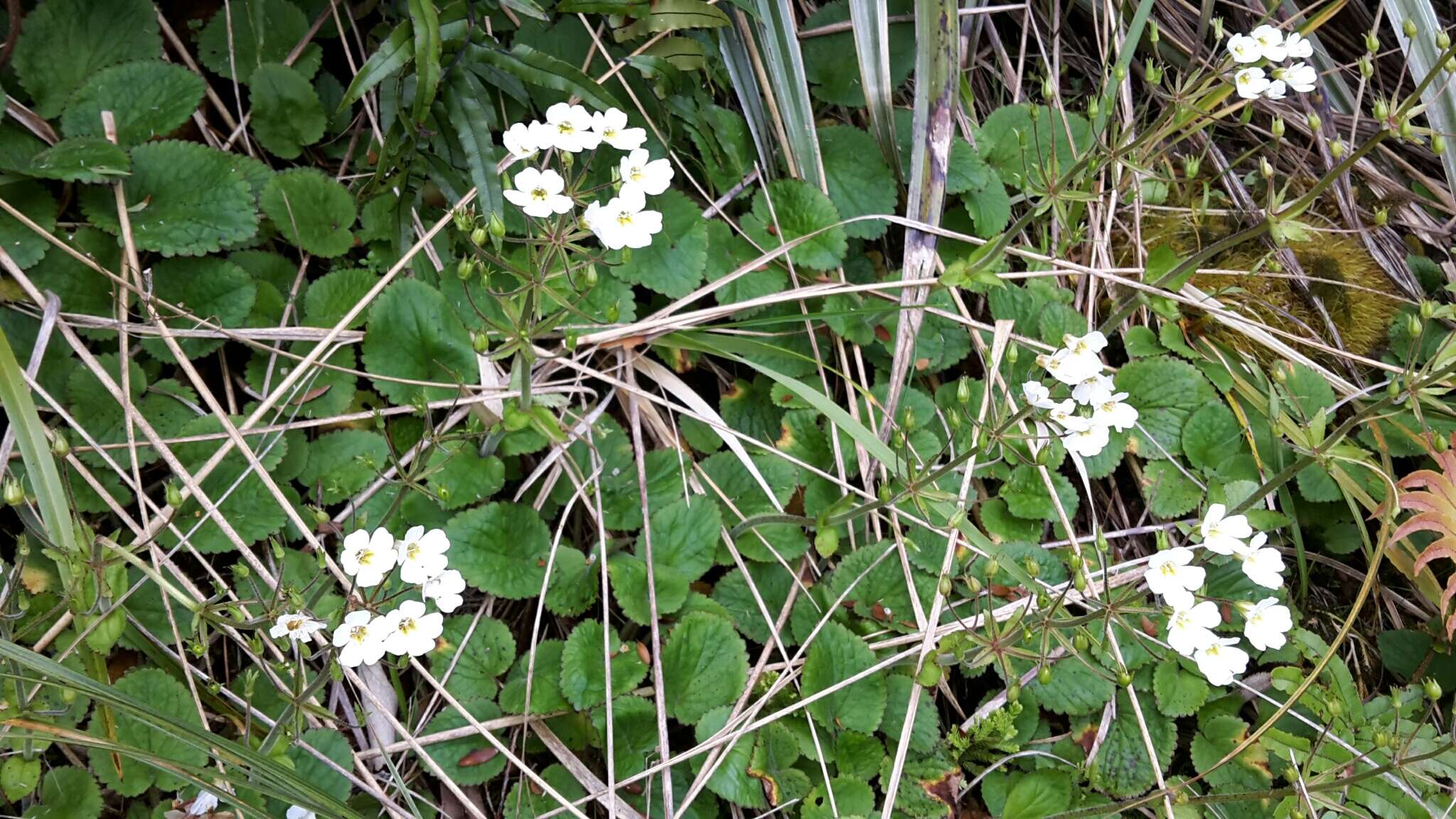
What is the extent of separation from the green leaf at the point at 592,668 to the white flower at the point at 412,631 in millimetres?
465

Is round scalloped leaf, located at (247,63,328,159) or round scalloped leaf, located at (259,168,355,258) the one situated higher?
round scalloped leaf, located at (247,63,328,159)

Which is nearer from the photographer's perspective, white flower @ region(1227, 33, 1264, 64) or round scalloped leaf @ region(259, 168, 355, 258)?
white flower @ region(1227, 33, 1264, 64)

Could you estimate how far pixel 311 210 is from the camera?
2.37 metres

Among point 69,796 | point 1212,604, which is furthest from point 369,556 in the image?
point 1212,604

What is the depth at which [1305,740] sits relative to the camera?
7.29 feet

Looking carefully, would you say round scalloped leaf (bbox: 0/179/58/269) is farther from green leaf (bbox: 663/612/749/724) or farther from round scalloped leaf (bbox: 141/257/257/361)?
green leaf (bbox: 663/612/749/724)

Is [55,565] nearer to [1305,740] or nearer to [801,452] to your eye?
[801,452]

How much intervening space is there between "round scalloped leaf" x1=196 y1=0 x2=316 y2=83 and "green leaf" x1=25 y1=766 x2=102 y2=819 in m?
1.59

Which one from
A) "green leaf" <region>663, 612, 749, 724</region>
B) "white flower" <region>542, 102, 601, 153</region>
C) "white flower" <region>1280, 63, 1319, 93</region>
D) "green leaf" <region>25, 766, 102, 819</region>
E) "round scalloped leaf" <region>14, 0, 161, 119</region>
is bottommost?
"green leaf" <region>663, 612, 749, 724</region>

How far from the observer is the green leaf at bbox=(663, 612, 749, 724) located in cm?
215

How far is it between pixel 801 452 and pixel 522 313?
0.90 metres

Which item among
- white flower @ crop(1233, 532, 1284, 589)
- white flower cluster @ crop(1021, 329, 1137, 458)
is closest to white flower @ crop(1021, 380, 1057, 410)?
white flower cluster @ crop(1021, 329, 1137, 458)

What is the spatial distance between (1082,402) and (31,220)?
2272mm

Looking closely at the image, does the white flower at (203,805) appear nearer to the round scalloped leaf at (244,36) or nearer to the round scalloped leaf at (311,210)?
the round scalloped leaf at (311,210)
